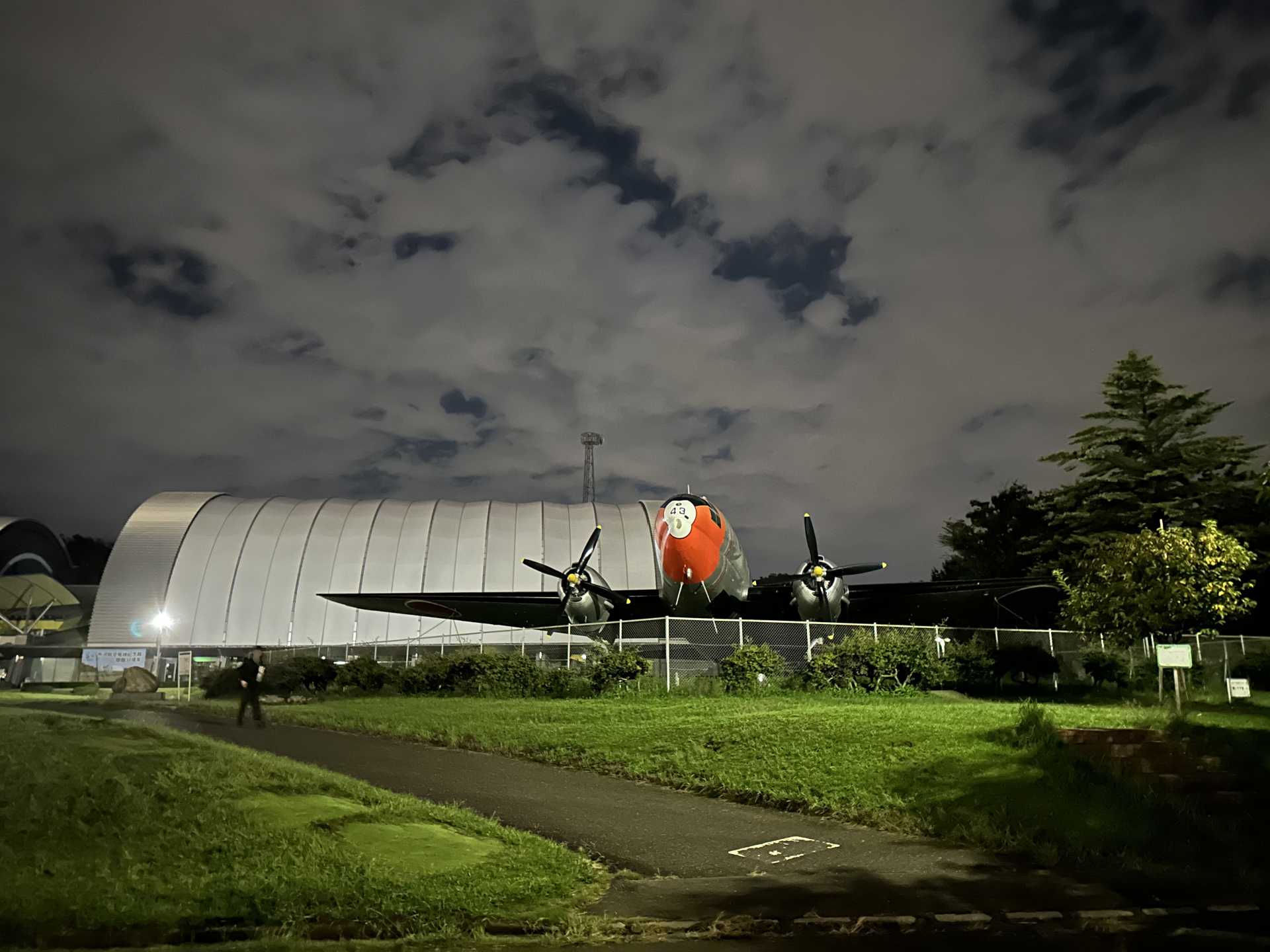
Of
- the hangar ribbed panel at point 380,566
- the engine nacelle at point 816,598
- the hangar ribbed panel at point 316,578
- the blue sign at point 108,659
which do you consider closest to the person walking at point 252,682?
the engine nacelle at point 816,598

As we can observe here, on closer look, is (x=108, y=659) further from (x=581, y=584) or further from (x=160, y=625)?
(x=581, y=584)

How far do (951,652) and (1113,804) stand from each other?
15420 mm

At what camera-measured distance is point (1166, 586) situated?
68.1ft

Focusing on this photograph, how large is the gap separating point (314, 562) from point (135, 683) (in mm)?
20171

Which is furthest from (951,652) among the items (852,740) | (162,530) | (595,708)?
(162,530)

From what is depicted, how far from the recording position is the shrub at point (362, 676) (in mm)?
26734

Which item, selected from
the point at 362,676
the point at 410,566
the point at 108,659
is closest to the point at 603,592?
the point at 362,676

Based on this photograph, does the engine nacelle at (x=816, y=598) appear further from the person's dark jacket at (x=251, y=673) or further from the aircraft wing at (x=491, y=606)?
the person's dark jacket at (x=251, y=673)

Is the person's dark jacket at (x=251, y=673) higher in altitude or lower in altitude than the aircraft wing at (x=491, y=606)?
lower

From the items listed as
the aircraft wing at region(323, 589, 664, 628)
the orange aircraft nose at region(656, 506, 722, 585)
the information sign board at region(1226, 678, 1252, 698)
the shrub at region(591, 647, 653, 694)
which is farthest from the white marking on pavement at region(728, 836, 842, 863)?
the aircraft wing at region(323, 589, 664, 628)

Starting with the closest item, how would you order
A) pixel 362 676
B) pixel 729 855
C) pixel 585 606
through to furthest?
pixel 729 855, pixel 362 676, pixel 585 606

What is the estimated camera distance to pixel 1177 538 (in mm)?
21109

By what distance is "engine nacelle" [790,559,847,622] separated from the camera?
88.3 ft

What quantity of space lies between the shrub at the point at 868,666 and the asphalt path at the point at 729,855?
11074 mm
